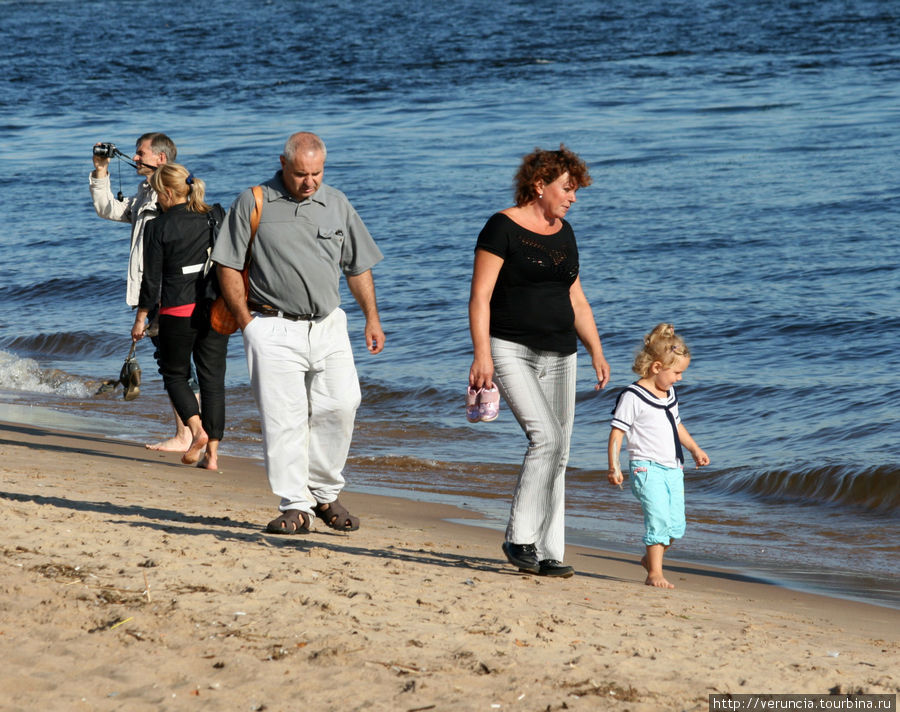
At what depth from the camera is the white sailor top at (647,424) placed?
16.7ft

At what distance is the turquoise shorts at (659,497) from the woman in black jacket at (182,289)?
2.72m

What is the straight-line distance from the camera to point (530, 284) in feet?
15.7

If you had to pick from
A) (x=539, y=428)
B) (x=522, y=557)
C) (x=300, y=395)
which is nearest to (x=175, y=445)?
(x=300, y=395)

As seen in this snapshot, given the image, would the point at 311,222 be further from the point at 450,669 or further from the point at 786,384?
the point at 786,384

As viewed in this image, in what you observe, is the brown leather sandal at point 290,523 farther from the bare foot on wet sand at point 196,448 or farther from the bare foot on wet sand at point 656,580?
A: the bare foot on wet sand at point 196,448

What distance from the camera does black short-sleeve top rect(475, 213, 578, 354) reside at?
4730 millimetres

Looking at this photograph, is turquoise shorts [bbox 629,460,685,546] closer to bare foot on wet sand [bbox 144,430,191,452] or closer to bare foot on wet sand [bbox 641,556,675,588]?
bare foot on wet sand [bbox 641,556,675,588]

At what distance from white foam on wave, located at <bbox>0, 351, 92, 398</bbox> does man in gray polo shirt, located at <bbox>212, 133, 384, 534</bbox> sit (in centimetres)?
639

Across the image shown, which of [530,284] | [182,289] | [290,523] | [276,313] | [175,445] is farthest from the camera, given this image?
[175,445]

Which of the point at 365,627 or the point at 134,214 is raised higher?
the point at 134,214

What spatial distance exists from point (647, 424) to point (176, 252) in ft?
9.94

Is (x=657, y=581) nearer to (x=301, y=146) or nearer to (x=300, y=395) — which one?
(x=300, y=395)

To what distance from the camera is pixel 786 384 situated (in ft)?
33.6

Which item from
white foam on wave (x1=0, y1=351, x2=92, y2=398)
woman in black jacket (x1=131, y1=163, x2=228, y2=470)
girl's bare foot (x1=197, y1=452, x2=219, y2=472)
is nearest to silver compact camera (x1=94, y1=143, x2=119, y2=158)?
woman in black jacket (x1=131, y1=163, x2=228, y2=470)
